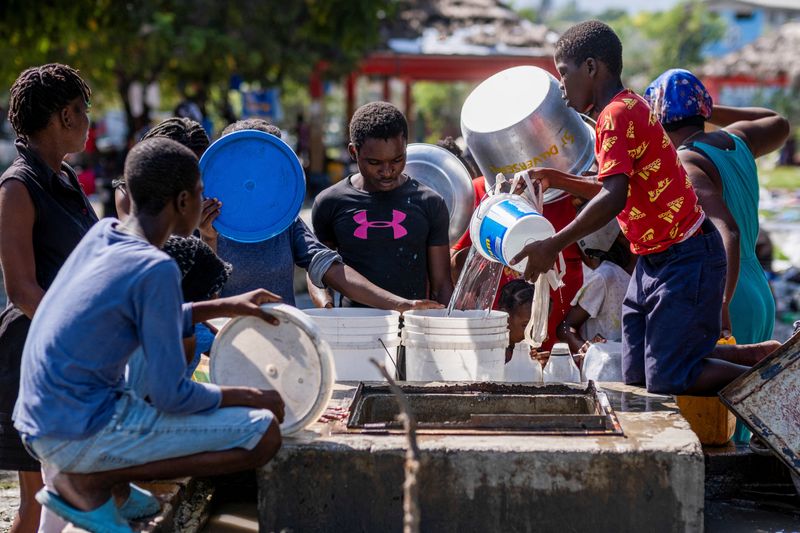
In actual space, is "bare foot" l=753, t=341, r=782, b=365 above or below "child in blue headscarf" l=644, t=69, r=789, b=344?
below

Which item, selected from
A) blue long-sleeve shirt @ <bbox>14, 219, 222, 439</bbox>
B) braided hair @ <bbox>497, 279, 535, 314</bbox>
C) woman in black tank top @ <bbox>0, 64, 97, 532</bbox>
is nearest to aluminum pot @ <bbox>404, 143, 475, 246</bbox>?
braided hair @ <bbox>497, 279, 535, 314</bbox>

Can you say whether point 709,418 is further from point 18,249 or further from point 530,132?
point 18,249

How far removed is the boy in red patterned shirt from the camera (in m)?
3.73

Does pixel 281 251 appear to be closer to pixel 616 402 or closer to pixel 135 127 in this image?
pixel 616 402

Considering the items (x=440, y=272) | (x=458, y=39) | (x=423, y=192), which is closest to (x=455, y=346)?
(x=440, y=272)

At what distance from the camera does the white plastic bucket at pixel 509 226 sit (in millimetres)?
4000

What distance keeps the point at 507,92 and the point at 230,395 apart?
2787mm

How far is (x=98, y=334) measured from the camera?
2742mm

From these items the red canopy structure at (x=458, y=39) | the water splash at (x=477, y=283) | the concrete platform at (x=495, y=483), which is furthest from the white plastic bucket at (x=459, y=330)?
the red canopy structure at (x=458, y=39)

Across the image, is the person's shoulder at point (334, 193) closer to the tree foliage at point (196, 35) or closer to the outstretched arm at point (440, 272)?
the outstretched arm at point (440, 272)

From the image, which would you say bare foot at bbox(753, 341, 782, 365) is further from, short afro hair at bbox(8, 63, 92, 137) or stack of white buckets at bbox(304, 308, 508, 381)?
short afro hair at bbox(8, 63, 92, 137)

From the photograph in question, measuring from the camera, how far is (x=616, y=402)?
12.9ft

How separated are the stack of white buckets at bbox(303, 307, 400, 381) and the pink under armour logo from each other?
498 mm

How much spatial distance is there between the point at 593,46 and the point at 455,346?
1.41m
